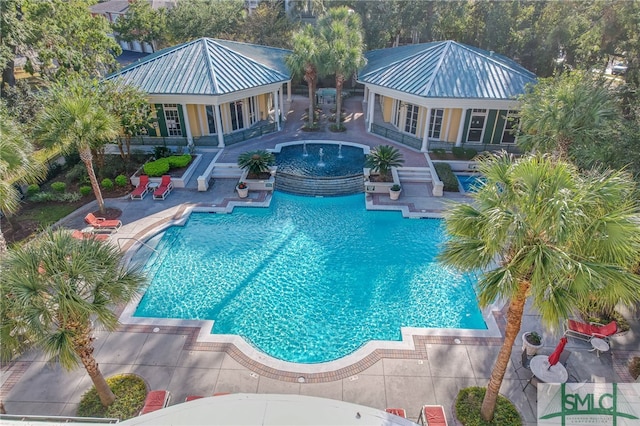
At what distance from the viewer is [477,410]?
11180 millimetres

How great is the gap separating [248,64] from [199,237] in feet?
52.4

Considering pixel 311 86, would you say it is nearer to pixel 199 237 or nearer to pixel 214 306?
pixel 199 237

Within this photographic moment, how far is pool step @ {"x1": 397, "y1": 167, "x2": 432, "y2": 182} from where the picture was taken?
2483cm

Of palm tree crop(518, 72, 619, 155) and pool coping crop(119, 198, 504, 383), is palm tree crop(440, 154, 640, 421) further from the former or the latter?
palm tree crop(518, 72, 619, 155)

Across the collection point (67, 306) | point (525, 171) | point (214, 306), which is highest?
point (525, 171)

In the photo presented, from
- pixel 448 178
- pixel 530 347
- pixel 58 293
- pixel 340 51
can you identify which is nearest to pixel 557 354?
pixel 530 347

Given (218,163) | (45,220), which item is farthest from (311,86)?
(45,220)

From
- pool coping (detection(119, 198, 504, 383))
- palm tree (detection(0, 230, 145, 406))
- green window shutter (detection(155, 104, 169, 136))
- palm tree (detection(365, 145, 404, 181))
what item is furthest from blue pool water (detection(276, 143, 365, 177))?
palm tree (detection(0, 230, 145, 406))

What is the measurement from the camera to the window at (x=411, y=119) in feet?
95.1

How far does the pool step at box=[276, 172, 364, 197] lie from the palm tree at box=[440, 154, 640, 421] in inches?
619

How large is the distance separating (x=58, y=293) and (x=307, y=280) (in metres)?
10.0

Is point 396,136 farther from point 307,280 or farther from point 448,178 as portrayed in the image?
point 307,280

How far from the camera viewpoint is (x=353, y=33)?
28.7 meters

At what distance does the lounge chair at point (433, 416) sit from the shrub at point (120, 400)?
8.11m
